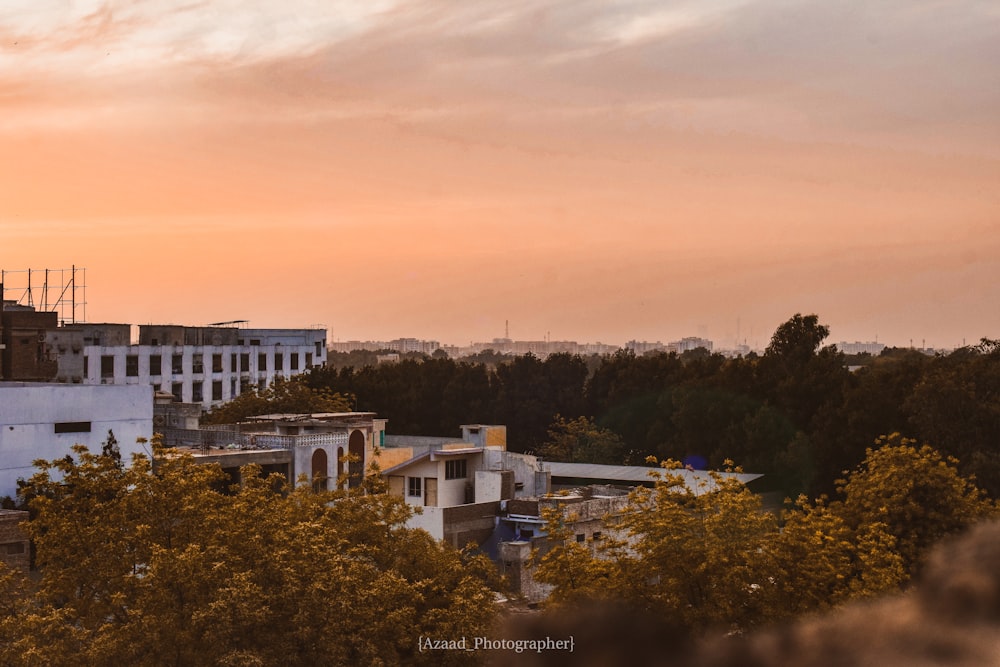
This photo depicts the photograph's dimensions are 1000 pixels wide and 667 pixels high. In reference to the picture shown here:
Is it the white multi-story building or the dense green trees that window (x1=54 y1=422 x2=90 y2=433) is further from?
the white multi-story building

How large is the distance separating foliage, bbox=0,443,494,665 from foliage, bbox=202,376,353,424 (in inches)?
1213

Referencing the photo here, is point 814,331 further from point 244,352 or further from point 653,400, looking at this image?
point 244,352

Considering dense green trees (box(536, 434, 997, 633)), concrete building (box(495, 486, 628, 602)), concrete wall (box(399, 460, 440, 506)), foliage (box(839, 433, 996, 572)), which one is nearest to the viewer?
dense green trees (box(536, 434, 997, 633))

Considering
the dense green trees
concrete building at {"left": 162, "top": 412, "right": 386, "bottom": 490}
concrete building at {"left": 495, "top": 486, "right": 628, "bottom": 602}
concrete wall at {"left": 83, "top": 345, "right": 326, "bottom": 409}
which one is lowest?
concrete building at {"left": 495, "top": 486, "right": 628, "bottom": 602}

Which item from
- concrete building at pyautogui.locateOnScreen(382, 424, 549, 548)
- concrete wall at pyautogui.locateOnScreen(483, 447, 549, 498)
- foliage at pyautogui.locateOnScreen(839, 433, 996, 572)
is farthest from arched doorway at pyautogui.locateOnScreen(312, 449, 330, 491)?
foliage at pyautogui.locateOnScreen(839, 433, 996, 572)

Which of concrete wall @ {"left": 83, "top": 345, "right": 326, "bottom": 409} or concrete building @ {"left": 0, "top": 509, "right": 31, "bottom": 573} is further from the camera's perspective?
concrete wall @ {"left": 83, "top": 345, "right": 326, "bottom": 409}

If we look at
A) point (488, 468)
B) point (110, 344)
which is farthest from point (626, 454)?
point (110, 344)

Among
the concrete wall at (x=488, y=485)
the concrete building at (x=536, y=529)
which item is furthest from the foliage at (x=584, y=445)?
the concrete building at (x=536, y=529)

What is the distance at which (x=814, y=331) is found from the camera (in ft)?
172

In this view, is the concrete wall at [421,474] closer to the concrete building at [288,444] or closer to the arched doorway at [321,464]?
the concrete building at [288,444]

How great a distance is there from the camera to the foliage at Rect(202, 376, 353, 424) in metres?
52.2

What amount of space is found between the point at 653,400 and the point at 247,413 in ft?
63.4

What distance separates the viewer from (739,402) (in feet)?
168

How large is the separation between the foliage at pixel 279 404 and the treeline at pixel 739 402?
701cm
